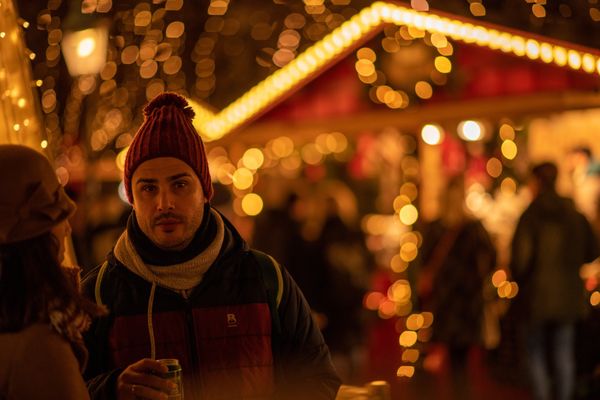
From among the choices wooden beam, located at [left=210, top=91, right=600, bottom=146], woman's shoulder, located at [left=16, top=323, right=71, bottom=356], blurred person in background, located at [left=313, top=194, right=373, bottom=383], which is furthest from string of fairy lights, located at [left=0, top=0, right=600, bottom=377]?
woman's shoulder, located at [left=16, top=323, right=71, bottom=356]

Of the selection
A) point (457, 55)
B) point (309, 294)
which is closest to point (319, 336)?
point (309, 294)

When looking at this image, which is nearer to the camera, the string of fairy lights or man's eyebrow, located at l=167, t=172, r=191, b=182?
man's eyebrow, located at l=167, t=172, r=191, b=182

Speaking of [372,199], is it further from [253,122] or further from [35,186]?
[35,186]

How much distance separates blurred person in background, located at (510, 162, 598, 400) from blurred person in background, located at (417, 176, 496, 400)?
2.49 ft

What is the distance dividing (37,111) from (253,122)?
302 inches

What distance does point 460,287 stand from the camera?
9.25 meters

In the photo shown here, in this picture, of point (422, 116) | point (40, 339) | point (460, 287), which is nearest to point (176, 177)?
point (40, 339)

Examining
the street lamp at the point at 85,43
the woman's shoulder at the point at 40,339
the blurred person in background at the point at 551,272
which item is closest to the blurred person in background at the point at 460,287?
the blurred person in background at the point at 551,272

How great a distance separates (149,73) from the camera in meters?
16.9

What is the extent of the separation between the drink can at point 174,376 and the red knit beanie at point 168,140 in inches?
30.8

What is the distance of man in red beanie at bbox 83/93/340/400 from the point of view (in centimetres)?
336

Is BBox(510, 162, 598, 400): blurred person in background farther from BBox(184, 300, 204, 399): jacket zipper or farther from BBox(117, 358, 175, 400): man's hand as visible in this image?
BBox(117, 358, 175, 400): man's hand

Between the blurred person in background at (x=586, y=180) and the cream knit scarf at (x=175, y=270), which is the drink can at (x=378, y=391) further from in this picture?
the blurred person in background at (x=586, y=180)

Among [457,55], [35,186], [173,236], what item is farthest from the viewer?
[457,55]
